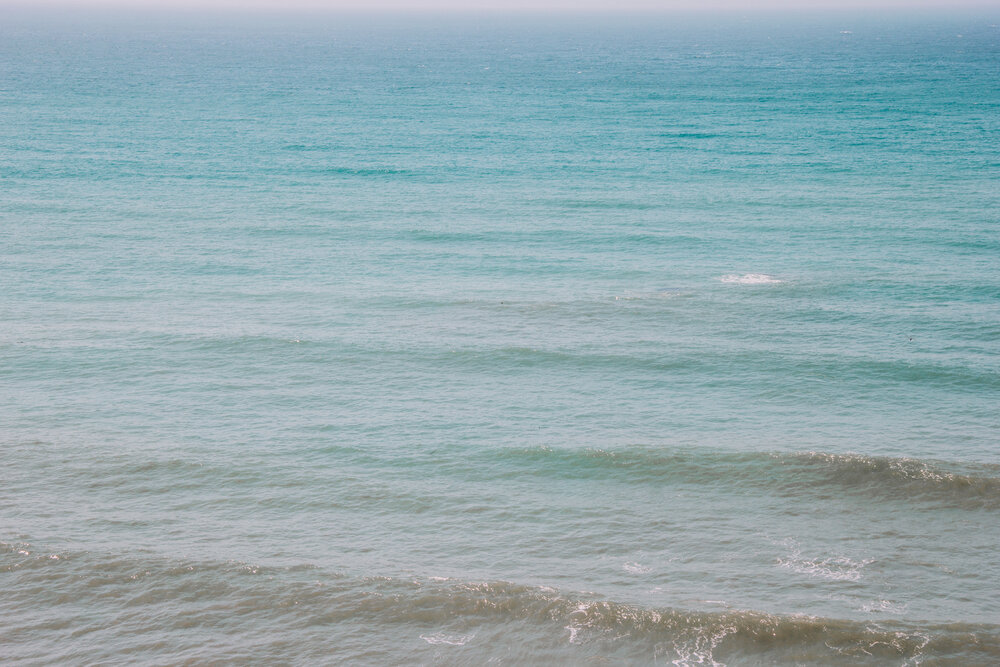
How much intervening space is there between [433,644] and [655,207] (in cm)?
5012

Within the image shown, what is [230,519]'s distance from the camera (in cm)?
2723

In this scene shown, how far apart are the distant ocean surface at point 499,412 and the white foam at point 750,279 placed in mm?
893

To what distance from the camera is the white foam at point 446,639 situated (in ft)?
70.8

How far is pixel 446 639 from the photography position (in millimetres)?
21750

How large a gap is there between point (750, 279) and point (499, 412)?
2042 cm

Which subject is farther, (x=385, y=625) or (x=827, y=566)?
(x=827, y=566)

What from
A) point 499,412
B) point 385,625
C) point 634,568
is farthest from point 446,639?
point 499,412

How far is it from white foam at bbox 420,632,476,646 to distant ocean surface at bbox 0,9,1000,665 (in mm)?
164

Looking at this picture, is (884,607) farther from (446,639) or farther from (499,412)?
(499,412)

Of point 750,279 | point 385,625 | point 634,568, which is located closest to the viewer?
point 385,625

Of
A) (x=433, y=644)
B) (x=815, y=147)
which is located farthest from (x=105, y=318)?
(x=815, y=147)

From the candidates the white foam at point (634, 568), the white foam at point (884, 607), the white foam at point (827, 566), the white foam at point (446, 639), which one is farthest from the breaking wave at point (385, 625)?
the white foam at point (827, 566)

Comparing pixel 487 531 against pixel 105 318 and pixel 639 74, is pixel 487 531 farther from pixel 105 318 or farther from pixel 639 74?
pixel 639 74

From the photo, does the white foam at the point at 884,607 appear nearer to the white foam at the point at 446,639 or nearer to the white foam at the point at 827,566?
the white foam at the point at 827,566
